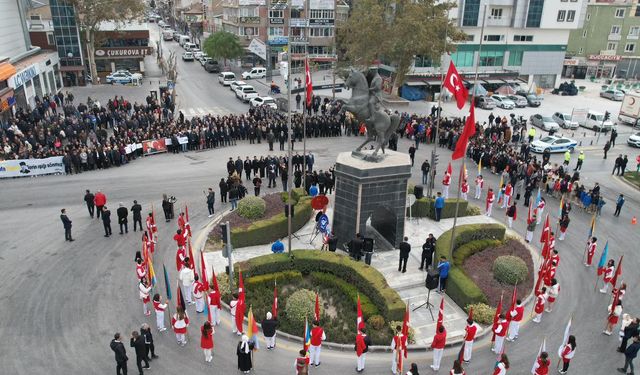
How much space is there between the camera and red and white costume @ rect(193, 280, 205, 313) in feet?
53.0

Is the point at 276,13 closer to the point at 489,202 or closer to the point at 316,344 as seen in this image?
the point at 489,202

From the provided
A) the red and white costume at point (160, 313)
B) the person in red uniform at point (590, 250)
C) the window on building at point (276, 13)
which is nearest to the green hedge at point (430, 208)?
the person in red uniform at point (590, 250)

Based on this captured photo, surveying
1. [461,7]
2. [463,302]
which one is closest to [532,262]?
[463,302]

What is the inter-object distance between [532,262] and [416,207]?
596cm

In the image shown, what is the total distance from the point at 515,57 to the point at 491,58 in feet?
10.4

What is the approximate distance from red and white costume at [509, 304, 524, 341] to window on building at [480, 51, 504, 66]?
51060 mm

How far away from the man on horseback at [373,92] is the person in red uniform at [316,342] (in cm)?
946

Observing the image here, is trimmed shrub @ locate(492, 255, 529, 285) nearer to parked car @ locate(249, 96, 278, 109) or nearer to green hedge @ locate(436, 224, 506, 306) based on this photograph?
green hedge @ locate(436, 224, 506, 306)

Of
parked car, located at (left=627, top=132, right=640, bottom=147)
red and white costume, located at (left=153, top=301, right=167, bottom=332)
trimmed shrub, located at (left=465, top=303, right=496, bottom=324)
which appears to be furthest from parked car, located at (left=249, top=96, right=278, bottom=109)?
trimmed shrub, located at (left=465, top=303, right=496, bottom=324)

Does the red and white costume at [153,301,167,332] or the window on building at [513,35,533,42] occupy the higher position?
the window on building at [513,35,533,42]

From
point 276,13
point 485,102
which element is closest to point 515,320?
point 485,102

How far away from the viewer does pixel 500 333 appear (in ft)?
48.1

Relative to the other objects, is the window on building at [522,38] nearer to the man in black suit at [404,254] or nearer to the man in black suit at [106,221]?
the man in black suit at [404,254]

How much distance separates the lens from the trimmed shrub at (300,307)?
15.8 metres
